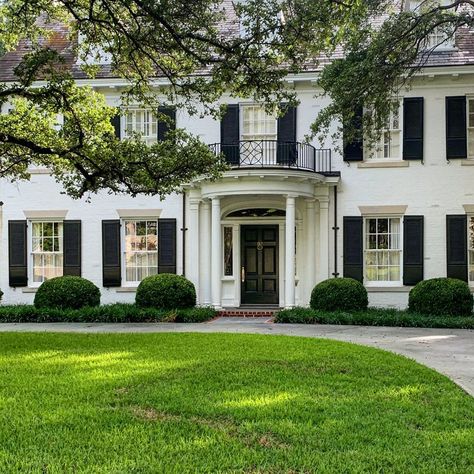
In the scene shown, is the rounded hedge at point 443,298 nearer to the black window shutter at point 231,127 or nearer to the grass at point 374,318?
the grass at point 374,318

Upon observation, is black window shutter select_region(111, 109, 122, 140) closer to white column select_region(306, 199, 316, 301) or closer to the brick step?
white column select_region(306, 199, 316, 301)

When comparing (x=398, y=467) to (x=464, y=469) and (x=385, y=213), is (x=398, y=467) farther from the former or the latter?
(x=385, y=213)

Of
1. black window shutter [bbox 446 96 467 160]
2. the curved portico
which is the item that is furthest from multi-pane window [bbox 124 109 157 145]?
black window shutter [bbox 446 96 467 160]

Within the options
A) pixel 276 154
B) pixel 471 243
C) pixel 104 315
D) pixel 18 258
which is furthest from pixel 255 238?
pixel 18 258

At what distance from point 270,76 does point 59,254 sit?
10346 millimetres

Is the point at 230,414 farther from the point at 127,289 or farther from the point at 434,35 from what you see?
the point at 434,35

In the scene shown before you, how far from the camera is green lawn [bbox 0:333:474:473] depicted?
4.06 meters

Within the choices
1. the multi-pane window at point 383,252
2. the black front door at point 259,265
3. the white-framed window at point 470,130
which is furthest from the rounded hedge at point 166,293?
the white-framed window at point 470,130

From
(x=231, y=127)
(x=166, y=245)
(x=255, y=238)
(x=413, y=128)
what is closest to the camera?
(x=413, y=128)

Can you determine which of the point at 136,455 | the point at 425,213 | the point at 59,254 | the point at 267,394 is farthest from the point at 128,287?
the point at 136,455

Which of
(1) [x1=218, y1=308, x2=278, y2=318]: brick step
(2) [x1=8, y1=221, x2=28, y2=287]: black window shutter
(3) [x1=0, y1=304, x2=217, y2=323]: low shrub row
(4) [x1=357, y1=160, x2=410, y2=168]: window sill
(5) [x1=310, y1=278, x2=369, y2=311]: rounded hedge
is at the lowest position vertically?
(1) [x1=218, y1=308, x2=278, y2=318]: brick step

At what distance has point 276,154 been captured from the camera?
16.9 meters

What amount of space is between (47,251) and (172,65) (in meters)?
9.02

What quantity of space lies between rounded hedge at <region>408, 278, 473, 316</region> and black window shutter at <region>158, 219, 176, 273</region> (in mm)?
7131
